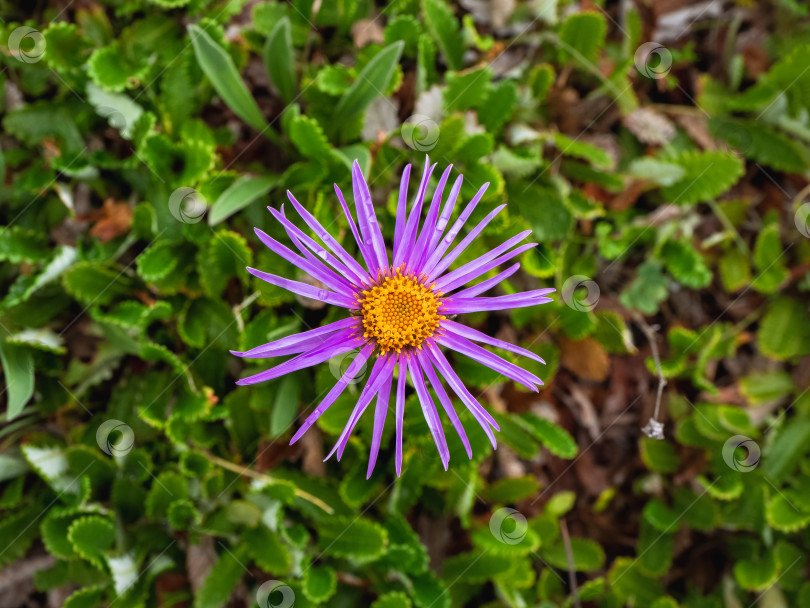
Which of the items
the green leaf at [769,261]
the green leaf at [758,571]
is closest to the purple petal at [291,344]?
the green leaf at [769,261]

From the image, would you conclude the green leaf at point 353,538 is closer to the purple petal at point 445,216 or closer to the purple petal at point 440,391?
the purple petal at point 440,391

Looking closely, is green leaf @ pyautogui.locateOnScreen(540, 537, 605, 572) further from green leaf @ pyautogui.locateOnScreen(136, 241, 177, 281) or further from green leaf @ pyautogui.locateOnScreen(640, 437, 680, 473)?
green leaf @ pyautogui.locateOnScreen(136, 241, 177, 281)

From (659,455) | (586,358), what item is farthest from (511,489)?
(659,455)

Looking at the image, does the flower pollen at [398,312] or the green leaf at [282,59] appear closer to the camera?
the flower pollen at [398,312]

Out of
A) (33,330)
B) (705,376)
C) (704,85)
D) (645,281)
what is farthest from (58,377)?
(704,85)

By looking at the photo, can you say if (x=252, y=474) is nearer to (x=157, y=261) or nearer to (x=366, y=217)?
(x=157, y=261)
